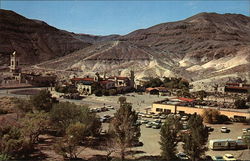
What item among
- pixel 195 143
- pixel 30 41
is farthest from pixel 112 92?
pixel 30 41

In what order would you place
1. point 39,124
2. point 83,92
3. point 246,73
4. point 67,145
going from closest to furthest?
point 67,145, point 39,124, point 83,92, point 246,73

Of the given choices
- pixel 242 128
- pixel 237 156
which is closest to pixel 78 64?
pixel 242 128

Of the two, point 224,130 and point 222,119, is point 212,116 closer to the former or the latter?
point 222,119

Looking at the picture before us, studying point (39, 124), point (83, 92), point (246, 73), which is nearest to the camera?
point (39, 124)

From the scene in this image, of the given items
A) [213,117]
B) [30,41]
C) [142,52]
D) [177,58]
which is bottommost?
[213,117]

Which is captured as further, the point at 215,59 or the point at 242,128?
the point at 215,59

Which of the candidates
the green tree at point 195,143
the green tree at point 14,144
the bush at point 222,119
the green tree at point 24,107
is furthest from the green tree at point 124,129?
the bush at point 222,119

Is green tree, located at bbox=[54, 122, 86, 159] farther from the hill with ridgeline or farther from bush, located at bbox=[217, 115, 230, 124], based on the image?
the hill with ridgeline

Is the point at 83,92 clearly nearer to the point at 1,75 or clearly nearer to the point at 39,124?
the point at 1,75
